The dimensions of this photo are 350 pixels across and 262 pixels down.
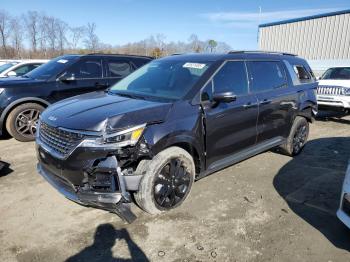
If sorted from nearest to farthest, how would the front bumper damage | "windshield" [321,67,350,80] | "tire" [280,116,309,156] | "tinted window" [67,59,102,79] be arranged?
1. the front bumper damage
2. "tire" [280,116,309,156]
3. "tinted window" [67,59,102,79]
4. "windshield" [321,67,350,80]

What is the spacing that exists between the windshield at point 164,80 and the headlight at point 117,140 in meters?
0.86

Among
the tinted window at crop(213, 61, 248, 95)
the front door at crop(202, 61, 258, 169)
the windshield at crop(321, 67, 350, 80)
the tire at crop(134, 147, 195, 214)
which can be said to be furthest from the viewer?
the windshield at crop(321, 67, 350, 80)

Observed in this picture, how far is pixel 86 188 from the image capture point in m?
3.29

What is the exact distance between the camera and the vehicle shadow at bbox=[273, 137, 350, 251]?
11.6ft

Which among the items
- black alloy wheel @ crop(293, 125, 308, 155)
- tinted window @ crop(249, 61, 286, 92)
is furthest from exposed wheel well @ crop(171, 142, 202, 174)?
black alloy wheel @ crop(293, 125, 308, 155)

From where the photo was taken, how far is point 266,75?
5.03 meters

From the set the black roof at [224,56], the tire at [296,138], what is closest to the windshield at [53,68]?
the black roof at [224,56]

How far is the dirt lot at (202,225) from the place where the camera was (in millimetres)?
3039

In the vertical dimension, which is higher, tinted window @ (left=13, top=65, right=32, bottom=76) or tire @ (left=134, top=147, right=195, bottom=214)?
tinted window @ (left=13, top=65, right=32, bottom=76)

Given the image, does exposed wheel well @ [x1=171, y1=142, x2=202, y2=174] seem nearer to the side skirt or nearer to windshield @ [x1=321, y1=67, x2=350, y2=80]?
the side skirt

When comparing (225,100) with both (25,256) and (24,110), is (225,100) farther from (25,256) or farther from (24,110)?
(24,110)

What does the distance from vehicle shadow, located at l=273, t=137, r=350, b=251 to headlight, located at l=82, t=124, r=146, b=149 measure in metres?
2.18

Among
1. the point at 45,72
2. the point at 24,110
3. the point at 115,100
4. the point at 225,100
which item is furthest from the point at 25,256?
the point at 45,72

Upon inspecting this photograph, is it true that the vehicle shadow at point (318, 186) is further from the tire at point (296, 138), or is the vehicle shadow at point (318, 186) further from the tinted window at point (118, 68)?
the tinted window at point (118, 68)
